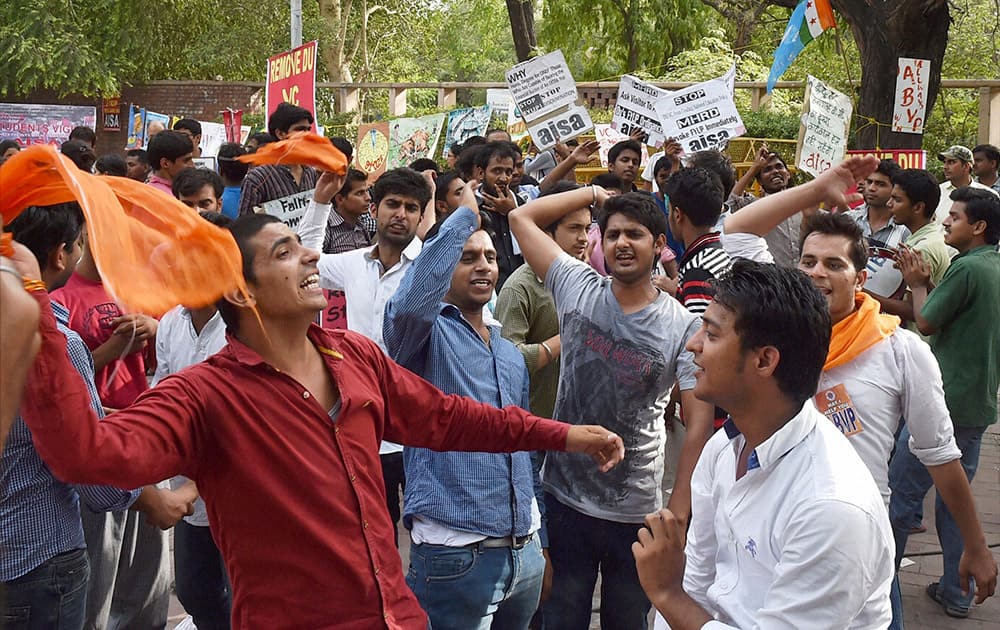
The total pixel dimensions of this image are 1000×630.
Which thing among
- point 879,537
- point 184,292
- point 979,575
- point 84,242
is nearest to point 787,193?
point 979,575

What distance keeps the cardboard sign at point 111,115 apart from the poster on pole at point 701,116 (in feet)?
69.3

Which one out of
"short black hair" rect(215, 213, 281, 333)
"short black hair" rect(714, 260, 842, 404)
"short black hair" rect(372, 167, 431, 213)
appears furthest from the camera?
"short black hair" rect(372, 167, 431, 213)

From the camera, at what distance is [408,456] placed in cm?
331

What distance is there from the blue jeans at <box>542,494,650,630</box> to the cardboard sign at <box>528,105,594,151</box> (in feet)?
16.4

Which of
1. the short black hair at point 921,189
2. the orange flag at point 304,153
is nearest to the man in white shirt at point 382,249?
the orange flag at point 304,153

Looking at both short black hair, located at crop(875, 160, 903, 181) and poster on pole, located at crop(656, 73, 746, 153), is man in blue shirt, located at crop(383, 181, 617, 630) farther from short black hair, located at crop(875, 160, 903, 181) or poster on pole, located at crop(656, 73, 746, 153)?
poster on pole, located at crop(656, 73, 746, 153)

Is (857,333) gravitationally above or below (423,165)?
below

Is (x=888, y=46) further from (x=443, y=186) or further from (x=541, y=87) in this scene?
(x=443, y=186)

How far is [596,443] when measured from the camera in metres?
2.94

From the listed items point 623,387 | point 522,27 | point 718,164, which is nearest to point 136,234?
point 623,387

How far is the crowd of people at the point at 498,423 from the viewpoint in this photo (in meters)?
2.18

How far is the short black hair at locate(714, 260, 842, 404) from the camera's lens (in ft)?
7.57

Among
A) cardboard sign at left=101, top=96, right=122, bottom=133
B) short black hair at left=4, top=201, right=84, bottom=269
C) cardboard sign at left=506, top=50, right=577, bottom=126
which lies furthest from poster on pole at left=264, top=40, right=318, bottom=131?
cardboard sign at left=101, top=96, right=122, bottom=133

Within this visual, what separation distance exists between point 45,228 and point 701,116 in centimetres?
618
